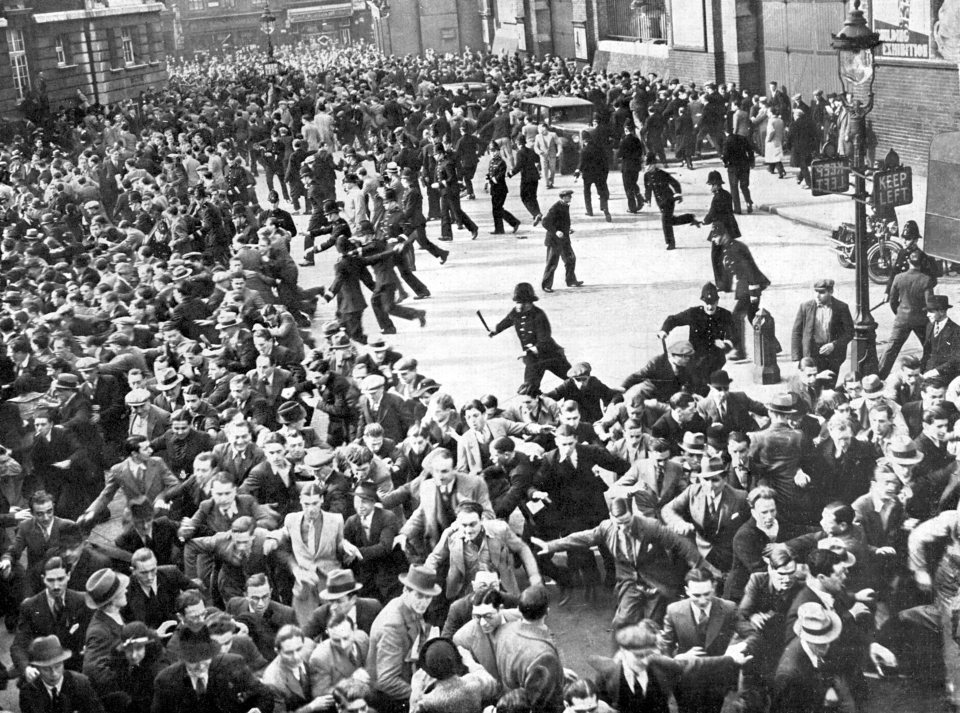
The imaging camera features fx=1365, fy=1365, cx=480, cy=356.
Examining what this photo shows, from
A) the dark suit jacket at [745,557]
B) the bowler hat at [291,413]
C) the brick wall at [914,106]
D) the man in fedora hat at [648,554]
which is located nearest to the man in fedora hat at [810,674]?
the dark suit jacket at [745,557]

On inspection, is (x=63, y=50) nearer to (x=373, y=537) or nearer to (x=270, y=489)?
(x=270, y=489)

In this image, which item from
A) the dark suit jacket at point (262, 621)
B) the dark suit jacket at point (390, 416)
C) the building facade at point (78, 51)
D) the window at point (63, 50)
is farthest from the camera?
A: the window at point (63, 50)

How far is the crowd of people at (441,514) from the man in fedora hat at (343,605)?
0.02 meters

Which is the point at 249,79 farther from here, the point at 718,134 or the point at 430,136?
the point at 718,134

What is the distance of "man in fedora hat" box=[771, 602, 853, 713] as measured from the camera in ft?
22.8

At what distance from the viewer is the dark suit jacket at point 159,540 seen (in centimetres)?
897

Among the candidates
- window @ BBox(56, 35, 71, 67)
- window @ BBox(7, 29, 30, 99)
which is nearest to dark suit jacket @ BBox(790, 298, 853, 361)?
window @ BBox(7, 29, 30, 99)

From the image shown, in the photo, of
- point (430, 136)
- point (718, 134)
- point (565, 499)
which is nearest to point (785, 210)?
point (718, 134)

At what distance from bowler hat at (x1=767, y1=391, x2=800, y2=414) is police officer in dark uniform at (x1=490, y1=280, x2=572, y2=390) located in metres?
3.21

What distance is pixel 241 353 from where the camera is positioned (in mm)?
12484

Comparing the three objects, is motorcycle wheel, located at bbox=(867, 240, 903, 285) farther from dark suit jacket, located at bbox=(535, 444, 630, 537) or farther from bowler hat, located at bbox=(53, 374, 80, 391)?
bowler hat, located at bbox=(53, 374, 80, 391)

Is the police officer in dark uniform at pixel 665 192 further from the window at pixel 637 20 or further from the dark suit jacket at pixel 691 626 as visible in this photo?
the window at pixel 637 20

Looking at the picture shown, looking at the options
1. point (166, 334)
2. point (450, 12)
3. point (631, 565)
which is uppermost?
point (450, 12)

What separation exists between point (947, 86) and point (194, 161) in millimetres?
13293
